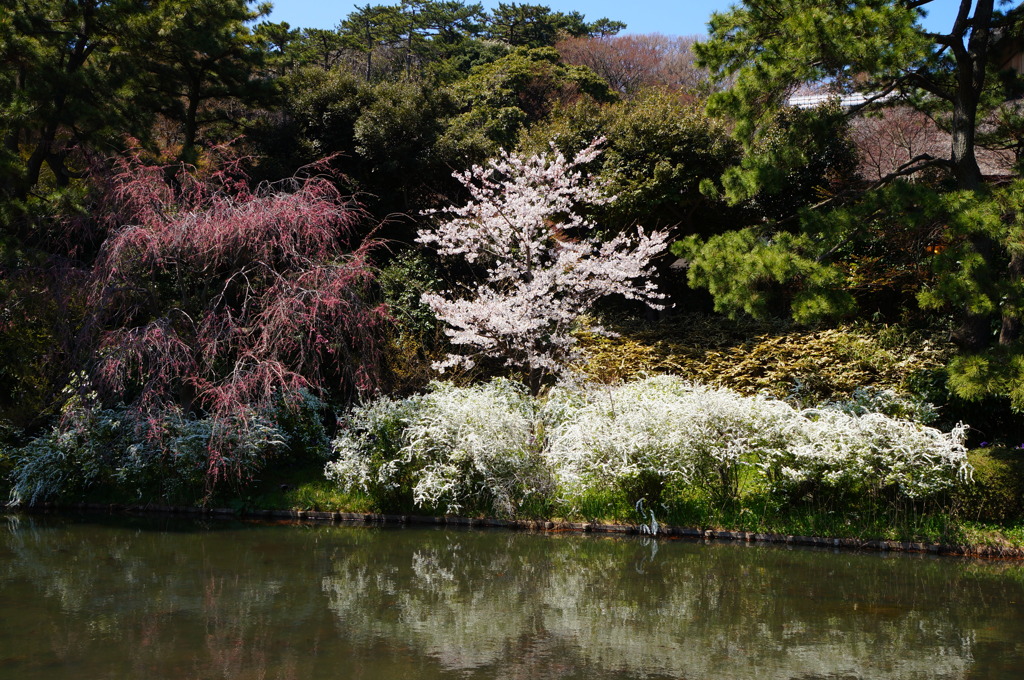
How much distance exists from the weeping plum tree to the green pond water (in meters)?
1.74

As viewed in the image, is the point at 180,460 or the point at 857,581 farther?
the point at 180,460

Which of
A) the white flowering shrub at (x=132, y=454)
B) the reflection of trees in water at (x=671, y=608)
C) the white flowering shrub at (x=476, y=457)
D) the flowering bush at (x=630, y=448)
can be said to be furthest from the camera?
the white flowering shrub at (x=132, y=454)

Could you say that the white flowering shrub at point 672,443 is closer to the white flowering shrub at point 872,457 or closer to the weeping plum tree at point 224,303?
the white flowering shrub at point 872,457

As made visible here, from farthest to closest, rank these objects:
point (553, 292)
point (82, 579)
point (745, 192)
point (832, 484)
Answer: point (553, 292)
point (745, 192)
point (832, 484)
point (82, 579)

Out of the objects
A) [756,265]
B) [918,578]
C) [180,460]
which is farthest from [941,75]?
[180,460]

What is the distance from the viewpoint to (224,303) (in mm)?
10320

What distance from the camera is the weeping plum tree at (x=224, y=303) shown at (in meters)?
9.40

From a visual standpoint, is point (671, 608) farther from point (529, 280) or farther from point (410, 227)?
point (410, 227)

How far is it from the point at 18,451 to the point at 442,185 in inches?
314

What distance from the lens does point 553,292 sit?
434 inches

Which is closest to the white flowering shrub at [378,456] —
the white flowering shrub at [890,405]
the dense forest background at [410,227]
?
the dense forest background at [410,227]

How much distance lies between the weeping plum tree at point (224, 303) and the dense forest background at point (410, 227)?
0.14ft

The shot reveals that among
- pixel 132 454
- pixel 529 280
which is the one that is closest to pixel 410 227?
pixel 529 280

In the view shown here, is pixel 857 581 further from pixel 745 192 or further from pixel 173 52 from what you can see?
pixel 173 52
